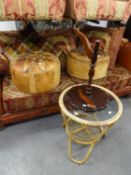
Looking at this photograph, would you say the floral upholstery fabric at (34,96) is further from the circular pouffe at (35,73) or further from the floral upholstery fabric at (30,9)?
the floral upholstery fabric at (30,9)

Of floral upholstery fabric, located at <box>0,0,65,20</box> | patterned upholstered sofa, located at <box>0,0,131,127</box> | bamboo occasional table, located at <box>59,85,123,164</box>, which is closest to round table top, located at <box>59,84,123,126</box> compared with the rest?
bamboo occasional table, located at <box>59,85,123,164</box>

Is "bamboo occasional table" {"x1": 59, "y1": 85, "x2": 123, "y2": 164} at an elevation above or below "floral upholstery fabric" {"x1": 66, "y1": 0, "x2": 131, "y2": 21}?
below

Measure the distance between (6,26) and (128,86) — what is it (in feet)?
7.84

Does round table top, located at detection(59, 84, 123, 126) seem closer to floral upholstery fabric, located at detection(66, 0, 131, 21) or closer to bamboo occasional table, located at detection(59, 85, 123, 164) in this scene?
bamboo occasional table, located at detection(59, 85, 123, 164)

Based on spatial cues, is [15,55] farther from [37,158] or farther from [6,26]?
[6,26]

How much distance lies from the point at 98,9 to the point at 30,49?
2.32ft

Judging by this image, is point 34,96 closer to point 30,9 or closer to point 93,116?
point 93,116

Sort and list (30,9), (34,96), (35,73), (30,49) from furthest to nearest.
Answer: (30,49) → (34,96) → (35,73) → (30,9)

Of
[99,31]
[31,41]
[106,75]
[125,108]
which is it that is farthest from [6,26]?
[125,108]

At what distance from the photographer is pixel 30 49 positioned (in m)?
1.63

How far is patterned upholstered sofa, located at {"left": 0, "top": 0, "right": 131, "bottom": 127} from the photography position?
1.13 meters

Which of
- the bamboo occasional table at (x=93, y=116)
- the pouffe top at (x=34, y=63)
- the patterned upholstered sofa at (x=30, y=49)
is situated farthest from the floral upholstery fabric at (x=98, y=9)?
the bamboo occasional table at (x=93, y=116)

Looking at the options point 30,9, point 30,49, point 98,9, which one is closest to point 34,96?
A: point 30,49

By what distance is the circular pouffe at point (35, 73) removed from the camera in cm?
132
